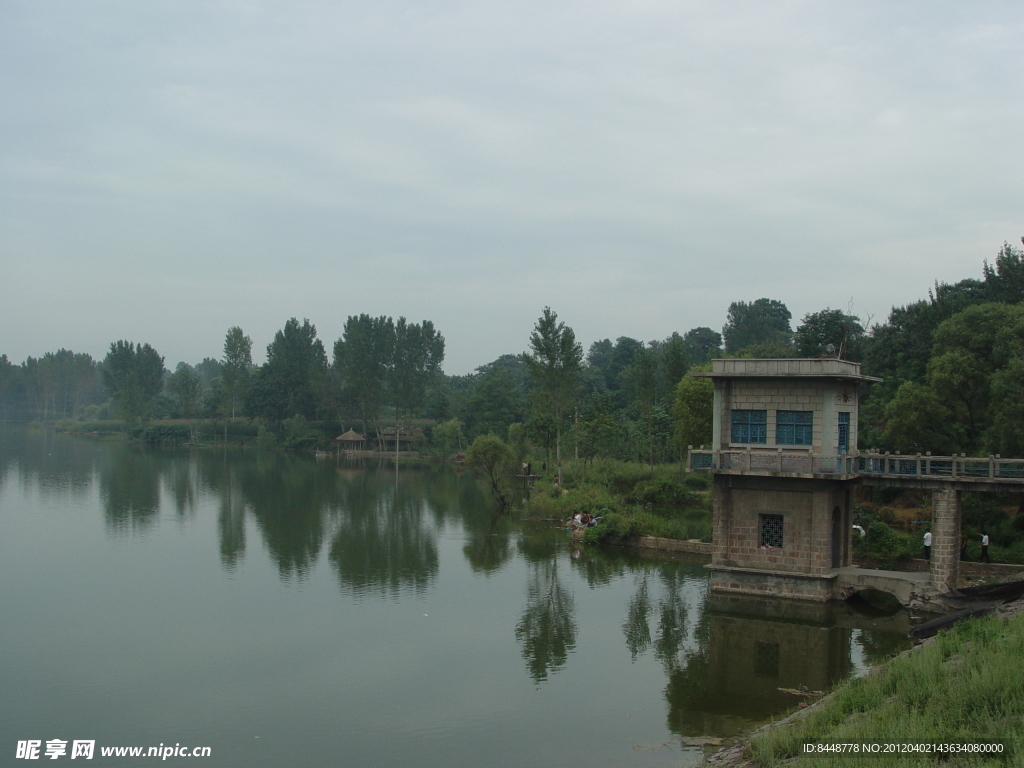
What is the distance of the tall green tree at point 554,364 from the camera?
48500mm

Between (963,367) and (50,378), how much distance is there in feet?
406

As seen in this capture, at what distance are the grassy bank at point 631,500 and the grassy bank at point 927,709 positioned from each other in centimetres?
1593

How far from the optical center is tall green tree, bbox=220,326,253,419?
86.9 metres

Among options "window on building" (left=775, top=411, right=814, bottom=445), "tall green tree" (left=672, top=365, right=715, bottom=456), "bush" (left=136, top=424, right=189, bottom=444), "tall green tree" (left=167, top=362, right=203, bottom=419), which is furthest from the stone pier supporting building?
"tall green tree" (left=167, top=362, right=203, bottom=419)

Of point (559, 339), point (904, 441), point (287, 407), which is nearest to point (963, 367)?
point (904, 441)

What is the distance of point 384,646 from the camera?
18.6m

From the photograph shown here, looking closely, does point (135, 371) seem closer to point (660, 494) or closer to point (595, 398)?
point (595, 398)

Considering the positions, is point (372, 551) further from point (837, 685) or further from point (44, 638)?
point (837, 685)

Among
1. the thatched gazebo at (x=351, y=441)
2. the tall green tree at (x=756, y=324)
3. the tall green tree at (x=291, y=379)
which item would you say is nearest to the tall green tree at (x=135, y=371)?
the tall green tree at (x=291, y=379)

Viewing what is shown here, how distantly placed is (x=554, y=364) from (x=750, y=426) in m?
26.0

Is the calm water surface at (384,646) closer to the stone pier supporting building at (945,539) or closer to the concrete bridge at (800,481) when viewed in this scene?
the concrete bridge at (800,481)

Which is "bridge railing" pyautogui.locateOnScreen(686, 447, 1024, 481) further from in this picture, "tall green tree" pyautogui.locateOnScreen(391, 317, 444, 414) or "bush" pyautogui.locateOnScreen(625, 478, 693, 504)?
"tall green tree" pyautogui.locateOnScreen(391, 317, 444, 414)

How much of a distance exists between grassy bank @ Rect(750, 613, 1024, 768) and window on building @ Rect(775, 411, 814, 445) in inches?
307

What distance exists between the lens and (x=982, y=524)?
25.9 metres
